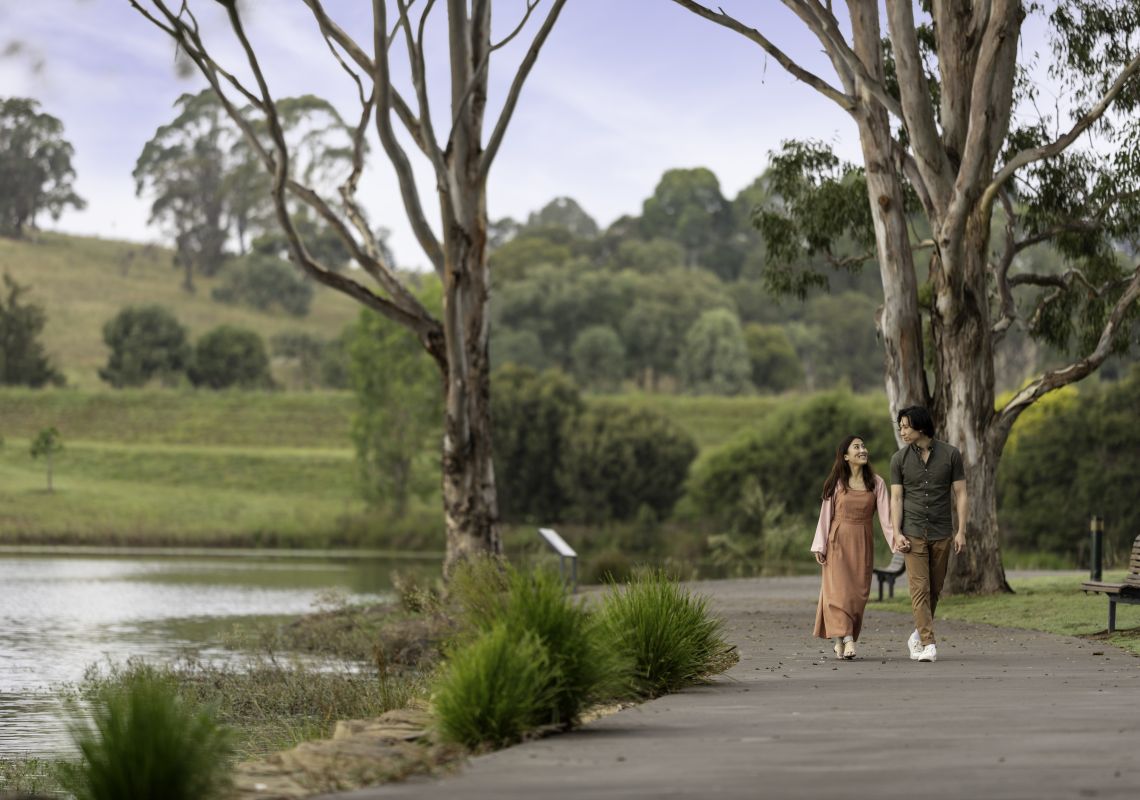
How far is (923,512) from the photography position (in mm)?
12617

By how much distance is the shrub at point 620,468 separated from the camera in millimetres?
54438

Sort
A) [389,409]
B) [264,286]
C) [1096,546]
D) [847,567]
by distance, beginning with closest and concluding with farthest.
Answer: [847,567]
[1096,546]
[389,409]
[264,286]

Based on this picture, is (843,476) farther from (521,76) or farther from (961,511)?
(521,76)

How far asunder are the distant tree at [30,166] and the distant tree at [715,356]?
47202 mm

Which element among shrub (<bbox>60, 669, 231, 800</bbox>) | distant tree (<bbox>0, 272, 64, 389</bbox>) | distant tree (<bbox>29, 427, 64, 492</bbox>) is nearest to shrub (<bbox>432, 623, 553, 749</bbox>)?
shrub (<bbox>60, 669, 231, 800</bbox>)

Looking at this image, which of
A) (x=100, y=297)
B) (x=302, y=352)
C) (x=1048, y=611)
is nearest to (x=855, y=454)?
(x=1048, y=611)

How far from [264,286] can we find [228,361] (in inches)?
984

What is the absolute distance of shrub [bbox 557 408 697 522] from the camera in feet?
179

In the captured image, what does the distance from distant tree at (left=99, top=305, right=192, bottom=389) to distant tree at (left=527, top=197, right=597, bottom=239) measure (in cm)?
5982

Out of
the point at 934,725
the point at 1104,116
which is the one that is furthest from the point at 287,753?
the point at 1104,116

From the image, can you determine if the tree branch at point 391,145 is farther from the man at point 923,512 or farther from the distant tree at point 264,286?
the distant tree at point 264,286

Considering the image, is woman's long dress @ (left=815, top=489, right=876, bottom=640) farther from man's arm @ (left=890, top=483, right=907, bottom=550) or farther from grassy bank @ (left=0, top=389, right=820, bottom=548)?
grassy bank @ (left=0, top=389, right=820, bottom=548)

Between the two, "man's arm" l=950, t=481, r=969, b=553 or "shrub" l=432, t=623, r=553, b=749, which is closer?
"shrub" l=432, t=623, r=553, b=749

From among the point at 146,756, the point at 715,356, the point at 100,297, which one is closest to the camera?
the point at 146,756
